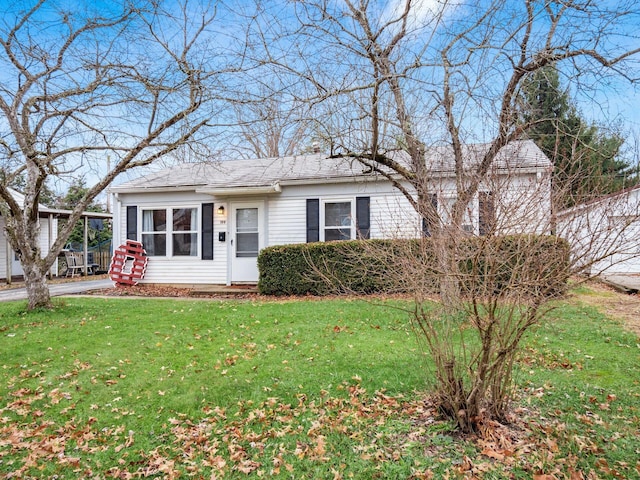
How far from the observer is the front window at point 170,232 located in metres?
11.2

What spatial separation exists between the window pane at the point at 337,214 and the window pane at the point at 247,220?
1988 millimetres

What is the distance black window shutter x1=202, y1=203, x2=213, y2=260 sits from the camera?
10.9 metres

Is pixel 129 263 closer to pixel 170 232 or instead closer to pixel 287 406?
pixel 170 232

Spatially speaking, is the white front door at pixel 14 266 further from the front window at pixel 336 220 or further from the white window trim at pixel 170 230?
the front window at pixel 336 220

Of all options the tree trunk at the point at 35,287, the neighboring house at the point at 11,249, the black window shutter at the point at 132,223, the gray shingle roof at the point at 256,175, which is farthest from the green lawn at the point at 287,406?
the neighboring house at the point at 11,249

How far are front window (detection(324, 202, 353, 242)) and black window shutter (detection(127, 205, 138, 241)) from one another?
5476 millimetres

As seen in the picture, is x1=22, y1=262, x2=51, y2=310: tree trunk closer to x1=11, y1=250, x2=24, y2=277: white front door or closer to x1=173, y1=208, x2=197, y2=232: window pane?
x1=173, y1=208, x2=197, y2=232: window pane

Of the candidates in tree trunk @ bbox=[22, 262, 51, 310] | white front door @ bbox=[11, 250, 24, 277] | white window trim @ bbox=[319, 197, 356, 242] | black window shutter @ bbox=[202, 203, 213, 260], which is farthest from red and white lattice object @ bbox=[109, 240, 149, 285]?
white front door @ bbox=[11, 250, 24, 277]

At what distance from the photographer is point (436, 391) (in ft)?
10.8

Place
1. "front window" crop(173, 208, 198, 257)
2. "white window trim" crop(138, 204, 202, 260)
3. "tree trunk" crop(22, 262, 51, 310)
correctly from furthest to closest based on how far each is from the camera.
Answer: "front window" crop(173, 208, 198, 257), "white window trim" crop(138, 204, 202, 260), "tree trunk" crop(22, 262, 51, 310)

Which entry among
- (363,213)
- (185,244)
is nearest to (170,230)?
(185,244)

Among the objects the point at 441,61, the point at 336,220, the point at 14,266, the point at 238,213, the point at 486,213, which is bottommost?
the point at 14,266

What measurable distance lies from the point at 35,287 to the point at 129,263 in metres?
4.01

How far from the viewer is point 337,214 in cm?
1030
